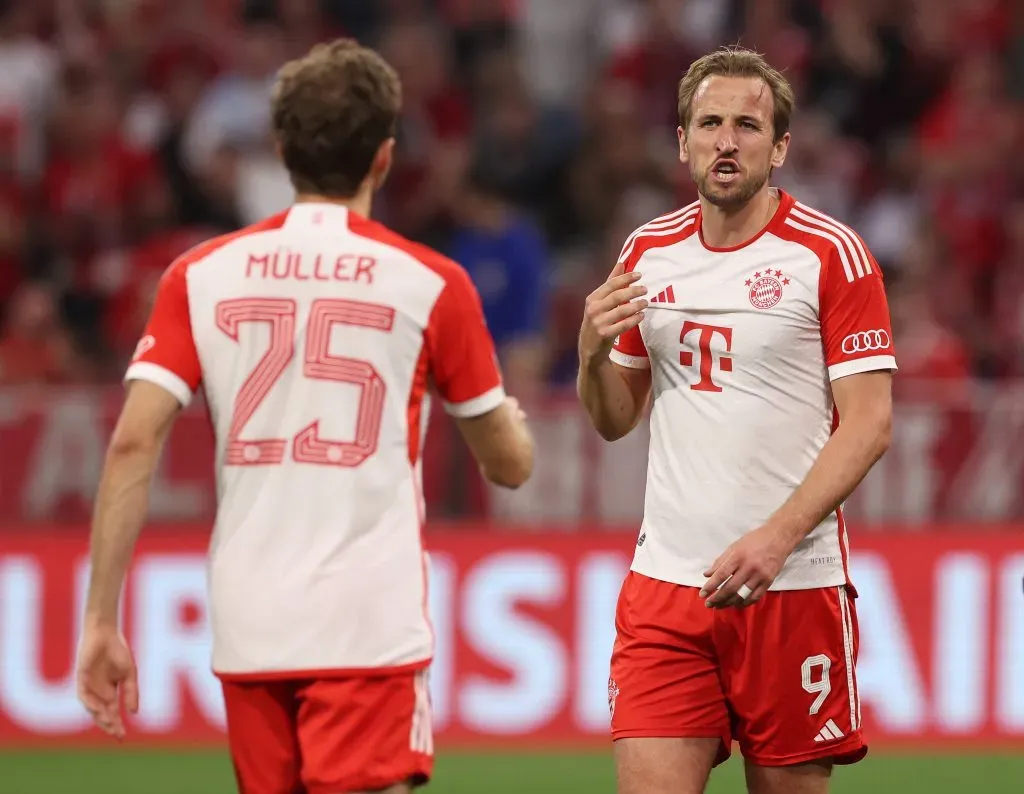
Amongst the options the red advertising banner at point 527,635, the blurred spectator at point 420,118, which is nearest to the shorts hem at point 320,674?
the red advertising banner at point 527,635

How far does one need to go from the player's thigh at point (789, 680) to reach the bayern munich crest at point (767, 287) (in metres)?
0.71

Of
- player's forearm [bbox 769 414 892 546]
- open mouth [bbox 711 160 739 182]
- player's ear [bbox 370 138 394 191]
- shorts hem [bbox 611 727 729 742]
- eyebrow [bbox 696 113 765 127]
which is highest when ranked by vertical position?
eyebrow [bbox 696 113 765 127]

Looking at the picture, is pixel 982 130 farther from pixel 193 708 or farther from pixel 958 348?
pixel 193 708

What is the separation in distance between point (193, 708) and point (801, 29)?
20.4 feet

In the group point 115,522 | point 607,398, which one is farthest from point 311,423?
point 607,398

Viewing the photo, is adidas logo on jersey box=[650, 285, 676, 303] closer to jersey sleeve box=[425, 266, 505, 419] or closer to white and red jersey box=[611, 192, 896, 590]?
white and red jersey box=[611, 192, 896, 590]

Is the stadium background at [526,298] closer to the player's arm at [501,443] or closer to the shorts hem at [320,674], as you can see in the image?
the player's arm at [501,443]

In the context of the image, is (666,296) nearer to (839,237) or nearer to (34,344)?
(839,237)

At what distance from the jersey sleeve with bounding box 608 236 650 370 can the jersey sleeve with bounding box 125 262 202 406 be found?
1.24m

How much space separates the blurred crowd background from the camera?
33.7 feet

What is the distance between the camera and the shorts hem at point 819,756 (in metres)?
4.53

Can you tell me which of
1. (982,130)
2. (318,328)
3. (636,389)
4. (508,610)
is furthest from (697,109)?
(982,130)

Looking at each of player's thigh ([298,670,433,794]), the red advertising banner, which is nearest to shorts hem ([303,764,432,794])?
player's thigh ([298,670,433,794])

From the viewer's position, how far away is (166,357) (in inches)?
156
